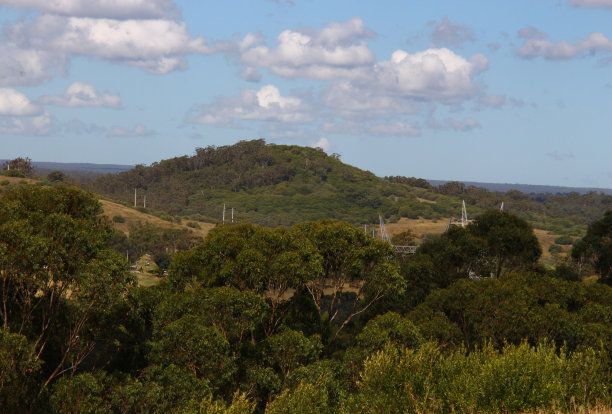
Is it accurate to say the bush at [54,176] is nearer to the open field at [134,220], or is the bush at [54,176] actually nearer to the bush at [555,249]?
the open field at [134,220]

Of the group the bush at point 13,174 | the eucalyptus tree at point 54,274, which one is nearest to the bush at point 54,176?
the bush at point 13,174

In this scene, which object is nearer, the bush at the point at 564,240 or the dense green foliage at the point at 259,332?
the dense green foliage at the point at 259,332

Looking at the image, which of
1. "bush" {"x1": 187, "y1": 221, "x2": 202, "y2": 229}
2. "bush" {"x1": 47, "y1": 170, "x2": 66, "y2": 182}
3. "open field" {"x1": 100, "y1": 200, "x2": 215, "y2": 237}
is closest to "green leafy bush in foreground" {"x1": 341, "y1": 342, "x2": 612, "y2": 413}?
"open field" {"x1": 100, "y1": 200, "x2": 215, "y2": 237}

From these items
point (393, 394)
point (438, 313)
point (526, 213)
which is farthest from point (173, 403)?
point (526, 213)

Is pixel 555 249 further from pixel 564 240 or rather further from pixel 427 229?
pixel 427 229

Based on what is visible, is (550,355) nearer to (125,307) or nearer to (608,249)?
(125,307)

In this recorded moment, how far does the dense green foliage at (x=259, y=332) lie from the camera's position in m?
19.6

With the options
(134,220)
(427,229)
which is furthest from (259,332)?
(427,229)

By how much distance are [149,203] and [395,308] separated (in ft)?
481

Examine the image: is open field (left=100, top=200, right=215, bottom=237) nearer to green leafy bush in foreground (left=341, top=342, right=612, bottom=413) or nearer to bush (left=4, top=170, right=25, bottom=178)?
bush (left=4, top=170, right=25, bottom=178)

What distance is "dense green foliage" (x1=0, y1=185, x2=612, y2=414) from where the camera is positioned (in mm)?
19562

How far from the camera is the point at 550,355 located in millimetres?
19734

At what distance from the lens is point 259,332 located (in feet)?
104

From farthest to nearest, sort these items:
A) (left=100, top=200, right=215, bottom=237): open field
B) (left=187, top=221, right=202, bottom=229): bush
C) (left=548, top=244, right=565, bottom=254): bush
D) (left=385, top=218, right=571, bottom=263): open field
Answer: (left=385, top=218, right=571, bottom=263): open field
(left=187, top=221, right=202, bottom=229): bush
(left=548, top=244, right=565, bottom=254): bush
(left=100, top=200, right=215, bottom=237): open field
